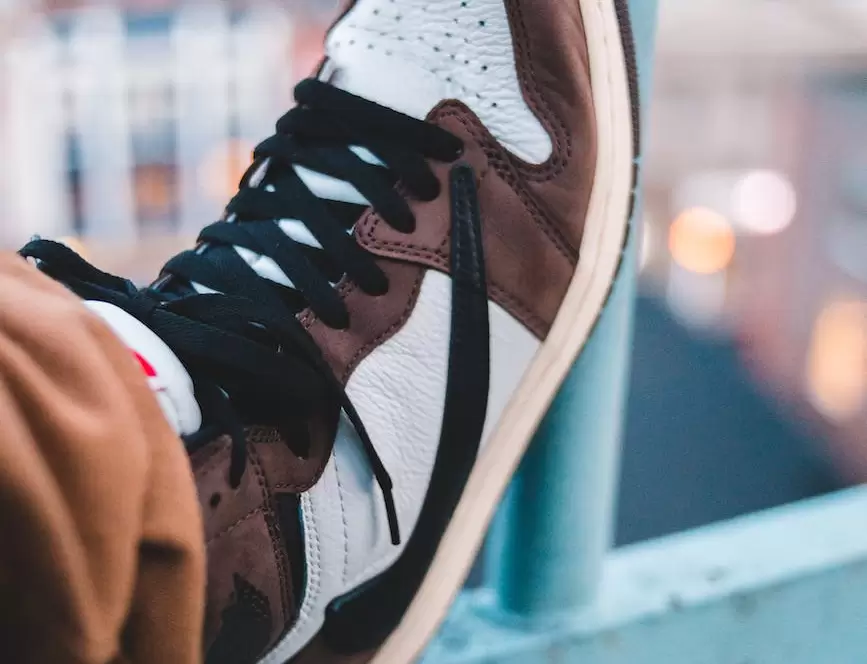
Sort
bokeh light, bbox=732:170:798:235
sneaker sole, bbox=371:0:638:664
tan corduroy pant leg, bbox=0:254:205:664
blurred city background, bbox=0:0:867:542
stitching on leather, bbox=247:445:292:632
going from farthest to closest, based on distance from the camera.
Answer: bokeh light, bbox=732:170:798:235
blurred city background, bbox=0:0:867:542
sneaker sole, bbox=371:0:638:664
stitching on leather, bbox=247:445:292:632
tan corduroy pant leg, bbox=0:254:205:664

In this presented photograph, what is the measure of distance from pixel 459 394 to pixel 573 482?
0.11m

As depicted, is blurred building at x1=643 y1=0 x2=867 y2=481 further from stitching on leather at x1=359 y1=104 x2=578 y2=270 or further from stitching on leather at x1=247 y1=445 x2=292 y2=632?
stitching on leather at x1=247 y1=445 x2=292 y2=632

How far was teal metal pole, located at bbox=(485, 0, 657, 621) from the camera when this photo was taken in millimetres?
498

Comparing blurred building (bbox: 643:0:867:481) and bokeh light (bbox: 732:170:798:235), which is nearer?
blurred building (bbox: 643:0:867:481)

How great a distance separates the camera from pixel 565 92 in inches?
18.7

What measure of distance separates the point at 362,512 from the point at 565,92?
269 millimetres

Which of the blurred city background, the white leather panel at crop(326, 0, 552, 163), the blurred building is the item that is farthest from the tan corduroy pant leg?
the blurred building

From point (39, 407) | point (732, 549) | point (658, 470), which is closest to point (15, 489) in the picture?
point (39, 407)

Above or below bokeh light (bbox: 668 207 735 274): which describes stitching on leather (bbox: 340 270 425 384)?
above

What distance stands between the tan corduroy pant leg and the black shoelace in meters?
0.06

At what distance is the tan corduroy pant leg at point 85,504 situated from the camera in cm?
25

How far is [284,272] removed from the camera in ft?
1.41

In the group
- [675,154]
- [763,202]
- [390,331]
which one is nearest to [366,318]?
[390,331]
